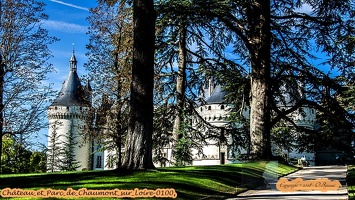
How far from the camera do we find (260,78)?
12664 millimetres

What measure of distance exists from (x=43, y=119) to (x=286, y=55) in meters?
7.42

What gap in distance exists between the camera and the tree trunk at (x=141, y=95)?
8.34 m

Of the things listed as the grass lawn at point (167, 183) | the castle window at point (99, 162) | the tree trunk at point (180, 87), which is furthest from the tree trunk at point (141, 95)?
the castle window at point (99, 162)


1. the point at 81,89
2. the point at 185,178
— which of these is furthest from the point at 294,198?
the point at 81,89

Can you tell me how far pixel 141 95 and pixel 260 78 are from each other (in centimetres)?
515

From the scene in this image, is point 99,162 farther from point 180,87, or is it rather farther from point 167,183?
point 167,183

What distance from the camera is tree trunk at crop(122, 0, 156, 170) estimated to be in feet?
27.3

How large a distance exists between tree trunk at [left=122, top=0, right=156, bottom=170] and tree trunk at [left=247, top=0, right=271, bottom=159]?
15.5ft

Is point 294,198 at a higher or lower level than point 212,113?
lower

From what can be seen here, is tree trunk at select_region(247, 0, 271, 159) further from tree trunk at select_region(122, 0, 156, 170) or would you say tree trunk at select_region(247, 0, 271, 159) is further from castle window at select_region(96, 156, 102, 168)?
castle window at select_region(96, 156, 102, 168)

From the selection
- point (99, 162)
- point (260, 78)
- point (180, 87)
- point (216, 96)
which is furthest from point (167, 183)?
point (99, 162)

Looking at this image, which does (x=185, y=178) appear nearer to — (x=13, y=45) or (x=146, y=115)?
(x=146, y=115)

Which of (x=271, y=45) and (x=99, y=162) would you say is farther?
(x=99, y=162)

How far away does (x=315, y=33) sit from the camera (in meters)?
13.2
